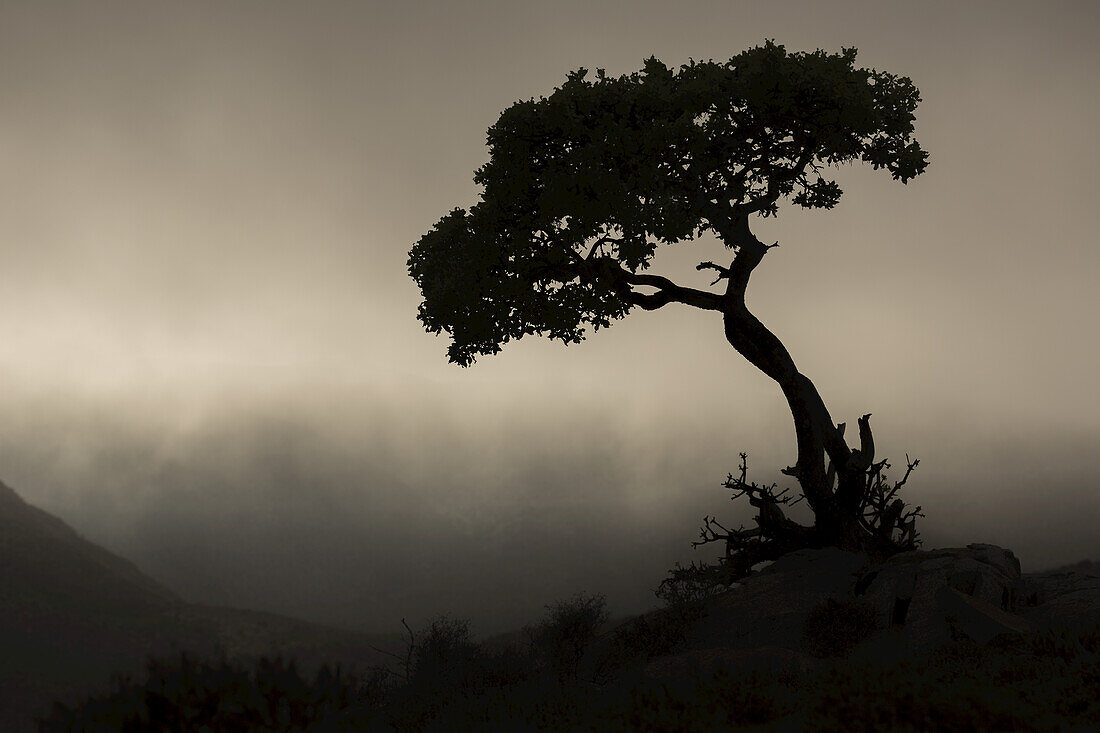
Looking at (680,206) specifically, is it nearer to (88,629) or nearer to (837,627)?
(837,627)

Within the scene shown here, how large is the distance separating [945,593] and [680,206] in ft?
33.0

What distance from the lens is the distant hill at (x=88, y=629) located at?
88.8m

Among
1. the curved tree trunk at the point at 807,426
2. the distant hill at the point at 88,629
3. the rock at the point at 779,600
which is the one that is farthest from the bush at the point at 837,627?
the distant hill at the point at 88,629

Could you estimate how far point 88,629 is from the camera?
10325cm

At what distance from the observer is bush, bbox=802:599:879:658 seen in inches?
607

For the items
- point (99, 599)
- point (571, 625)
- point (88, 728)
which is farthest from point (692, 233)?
point (99, 599)

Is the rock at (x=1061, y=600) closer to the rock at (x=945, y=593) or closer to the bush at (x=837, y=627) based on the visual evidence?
the rock at (x=945, y=593)

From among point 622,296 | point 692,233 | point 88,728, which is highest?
point 692,233

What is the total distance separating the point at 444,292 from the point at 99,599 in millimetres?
122985

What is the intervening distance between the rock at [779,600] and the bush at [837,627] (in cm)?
32

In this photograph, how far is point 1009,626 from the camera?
1298cm

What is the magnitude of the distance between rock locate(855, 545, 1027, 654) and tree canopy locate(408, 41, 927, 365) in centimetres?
857

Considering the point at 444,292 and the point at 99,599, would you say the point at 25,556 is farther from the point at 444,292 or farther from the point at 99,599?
the point at 444,292

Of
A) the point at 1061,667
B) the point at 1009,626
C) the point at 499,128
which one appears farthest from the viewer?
the point at 499,128
